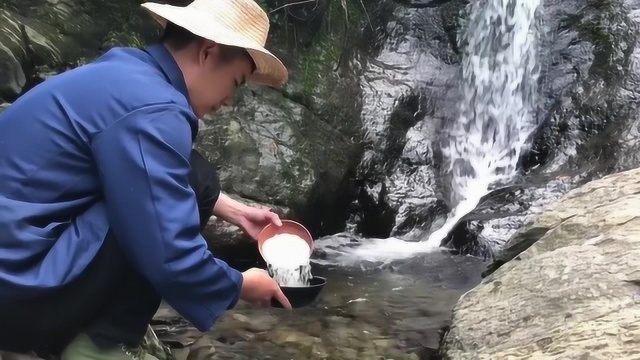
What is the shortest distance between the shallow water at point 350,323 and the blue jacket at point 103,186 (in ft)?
5.56

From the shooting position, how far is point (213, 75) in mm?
1769

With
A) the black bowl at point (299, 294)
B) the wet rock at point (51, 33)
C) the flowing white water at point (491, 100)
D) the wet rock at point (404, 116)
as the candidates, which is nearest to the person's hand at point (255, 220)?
the black bowl at point (299, 294)

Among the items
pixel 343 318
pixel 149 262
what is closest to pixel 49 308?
pixel 149 262

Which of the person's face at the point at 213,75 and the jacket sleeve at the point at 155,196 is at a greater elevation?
the person's face at the point at 213,75

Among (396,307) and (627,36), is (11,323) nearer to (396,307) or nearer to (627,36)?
(396,307)

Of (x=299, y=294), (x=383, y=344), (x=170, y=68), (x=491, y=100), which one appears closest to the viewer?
(x=170, y=68)

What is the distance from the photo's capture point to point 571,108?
6582mm

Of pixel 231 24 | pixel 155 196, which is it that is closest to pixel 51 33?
pixel 231 24

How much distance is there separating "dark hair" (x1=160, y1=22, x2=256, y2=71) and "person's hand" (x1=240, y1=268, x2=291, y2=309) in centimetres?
55

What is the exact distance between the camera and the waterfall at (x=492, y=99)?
6633mm

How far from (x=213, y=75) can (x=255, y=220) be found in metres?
0.71

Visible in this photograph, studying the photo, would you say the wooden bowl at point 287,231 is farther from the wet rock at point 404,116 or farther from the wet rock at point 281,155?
the wet rock at point 404,116

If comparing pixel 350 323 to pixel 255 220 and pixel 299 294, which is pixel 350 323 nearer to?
pixel 255 220

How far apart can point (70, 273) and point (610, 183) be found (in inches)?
101
